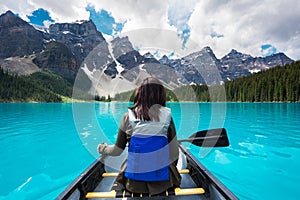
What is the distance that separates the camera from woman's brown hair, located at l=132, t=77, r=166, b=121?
7.85 feet

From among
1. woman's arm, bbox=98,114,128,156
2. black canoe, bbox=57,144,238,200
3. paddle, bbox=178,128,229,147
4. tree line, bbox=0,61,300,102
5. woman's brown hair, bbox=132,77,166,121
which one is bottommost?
black canoe, bbox=57,144,238,200

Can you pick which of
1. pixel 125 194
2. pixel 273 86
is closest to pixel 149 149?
pixel 125 194

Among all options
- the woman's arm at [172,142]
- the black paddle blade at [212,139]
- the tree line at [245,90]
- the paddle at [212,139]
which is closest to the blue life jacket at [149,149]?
the woman's arm at [172,142]

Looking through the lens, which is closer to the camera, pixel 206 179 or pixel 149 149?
pixel 149 149

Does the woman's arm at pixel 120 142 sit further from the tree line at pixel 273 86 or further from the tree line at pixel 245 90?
the tree line at pixel 273 86

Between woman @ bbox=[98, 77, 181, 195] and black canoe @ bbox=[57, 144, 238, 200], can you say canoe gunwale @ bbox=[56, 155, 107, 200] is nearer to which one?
black canoe @ bbox=[57, 144, 238, 200]

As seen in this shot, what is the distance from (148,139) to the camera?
7.86ft

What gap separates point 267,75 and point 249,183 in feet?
275

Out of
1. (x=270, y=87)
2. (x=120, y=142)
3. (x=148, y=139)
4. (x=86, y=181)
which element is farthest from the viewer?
(x=270, y=87)

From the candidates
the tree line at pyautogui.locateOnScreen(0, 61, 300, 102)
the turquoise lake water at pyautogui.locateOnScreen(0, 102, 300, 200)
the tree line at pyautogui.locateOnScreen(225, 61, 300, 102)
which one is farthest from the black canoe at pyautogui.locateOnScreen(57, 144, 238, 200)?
the tree line at pyautogui.locateOnScreen(225, 61, 300, 102)

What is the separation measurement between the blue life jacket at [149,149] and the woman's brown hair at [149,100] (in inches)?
2.9

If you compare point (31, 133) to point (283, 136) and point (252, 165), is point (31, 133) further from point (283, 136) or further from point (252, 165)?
point (283, 136)

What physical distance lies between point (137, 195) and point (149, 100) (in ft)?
4.97

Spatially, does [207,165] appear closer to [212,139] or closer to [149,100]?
[212,139]
